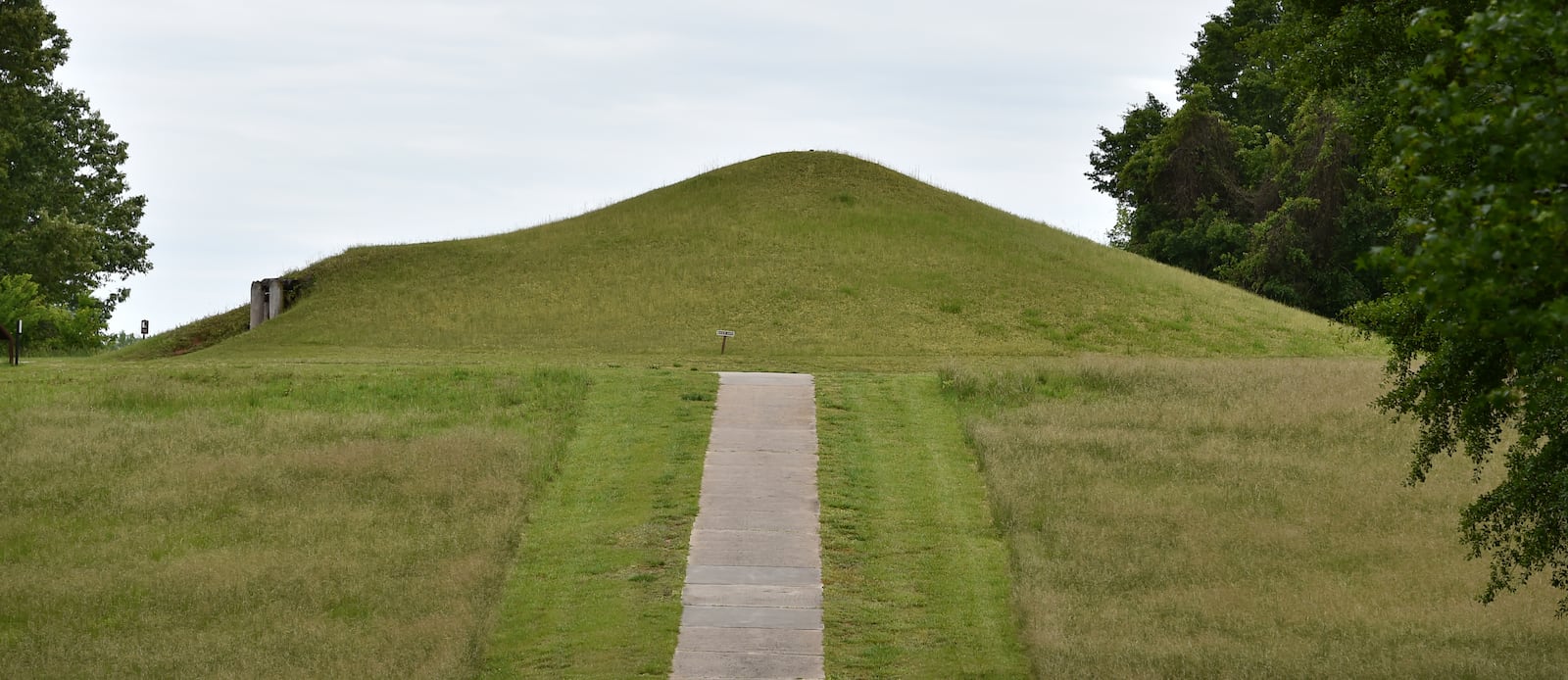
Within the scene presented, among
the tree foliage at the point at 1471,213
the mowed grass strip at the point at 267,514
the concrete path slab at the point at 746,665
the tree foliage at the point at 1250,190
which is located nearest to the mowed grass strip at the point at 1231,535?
the tree foliage at the point at 1471,213

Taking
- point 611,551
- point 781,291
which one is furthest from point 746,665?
point 781,291

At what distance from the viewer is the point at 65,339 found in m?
50.8

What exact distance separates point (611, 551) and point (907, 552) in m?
3.77

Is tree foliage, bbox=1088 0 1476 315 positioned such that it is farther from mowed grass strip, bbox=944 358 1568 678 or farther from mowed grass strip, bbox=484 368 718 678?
mowed grass strip, bbox=484 368 718 678

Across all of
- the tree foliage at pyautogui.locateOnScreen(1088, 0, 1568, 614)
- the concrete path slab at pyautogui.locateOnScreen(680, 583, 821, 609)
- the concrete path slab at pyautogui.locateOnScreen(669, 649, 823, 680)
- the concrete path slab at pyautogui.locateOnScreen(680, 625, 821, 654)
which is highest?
the tree foliage at pyautogui.locateOnScreen(1088, 0, 1568, 614)

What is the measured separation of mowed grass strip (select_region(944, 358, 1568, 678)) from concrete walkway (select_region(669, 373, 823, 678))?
257 cm

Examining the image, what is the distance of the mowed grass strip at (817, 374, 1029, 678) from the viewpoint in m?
15.6

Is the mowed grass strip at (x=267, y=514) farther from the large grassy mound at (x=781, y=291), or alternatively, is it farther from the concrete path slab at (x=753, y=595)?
the large grassy mound at (x=781, y=291)

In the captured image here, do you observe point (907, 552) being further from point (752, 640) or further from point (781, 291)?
point (781, 291)

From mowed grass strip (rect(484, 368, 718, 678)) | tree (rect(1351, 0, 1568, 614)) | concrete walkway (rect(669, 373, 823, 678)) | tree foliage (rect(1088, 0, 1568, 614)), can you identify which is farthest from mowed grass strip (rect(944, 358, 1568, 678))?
tree (rect(1351, 0, 1568, 614))

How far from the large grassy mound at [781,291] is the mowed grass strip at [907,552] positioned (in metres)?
11.0

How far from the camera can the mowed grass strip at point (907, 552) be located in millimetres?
15570

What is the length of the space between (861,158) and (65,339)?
97.5 feet

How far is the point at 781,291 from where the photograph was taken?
144 feet
